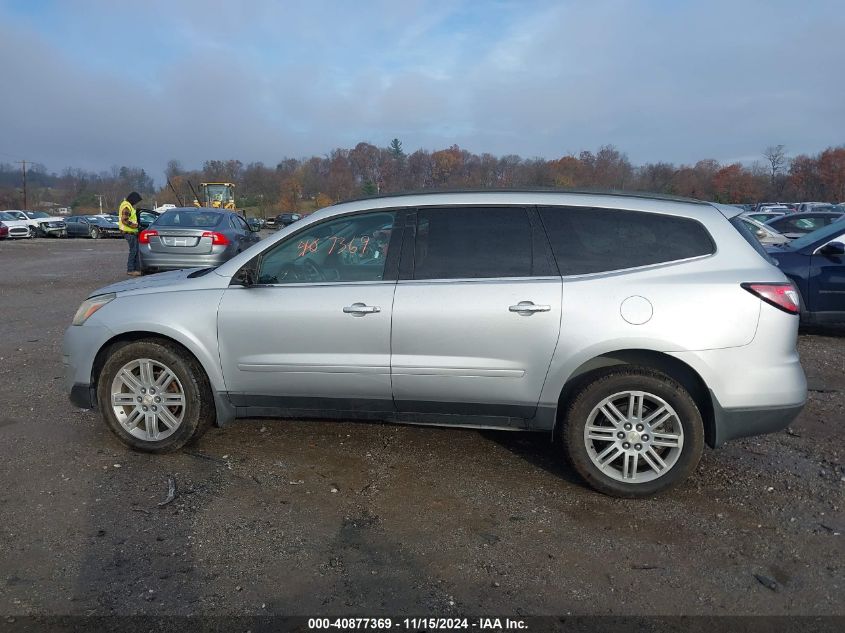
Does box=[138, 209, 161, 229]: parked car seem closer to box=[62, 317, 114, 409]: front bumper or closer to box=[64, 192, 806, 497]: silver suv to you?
box=[62, 317, 114, 409]: front bumper

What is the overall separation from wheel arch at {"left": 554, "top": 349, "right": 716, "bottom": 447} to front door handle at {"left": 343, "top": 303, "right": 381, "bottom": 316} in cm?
124

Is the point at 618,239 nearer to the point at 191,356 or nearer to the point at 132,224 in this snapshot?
the point at 191,356

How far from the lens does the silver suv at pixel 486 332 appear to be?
3717 millimetres

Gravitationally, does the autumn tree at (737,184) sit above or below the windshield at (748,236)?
above

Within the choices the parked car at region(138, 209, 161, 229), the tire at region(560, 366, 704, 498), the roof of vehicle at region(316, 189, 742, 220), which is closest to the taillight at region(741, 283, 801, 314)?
the roof of vehicle at region(316, 189, 742, 220)

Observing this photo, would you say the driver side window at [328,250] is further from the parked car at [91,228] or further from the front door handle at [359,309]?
the parked car at [91,228]

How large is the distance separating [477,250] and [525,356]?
0.73m

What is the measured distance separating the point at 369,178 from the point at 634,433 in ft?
83.3

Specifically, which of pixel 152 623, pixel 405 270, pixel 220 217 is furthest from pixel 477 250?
pixel 220 217

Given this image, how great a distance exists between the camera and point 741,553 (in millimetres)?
3256

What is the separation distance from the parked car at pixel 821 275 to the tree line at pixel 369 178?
655 cm

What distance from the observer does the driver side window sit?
422cm

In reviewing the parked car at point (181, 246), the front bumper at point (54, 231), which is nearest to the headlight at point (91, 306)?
the parked car at point (181, 246)

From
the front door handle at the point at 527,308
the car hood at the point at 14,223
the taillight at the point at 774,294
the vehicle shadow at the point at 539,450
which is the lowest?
the vehicle shadow at the point at 539,450
